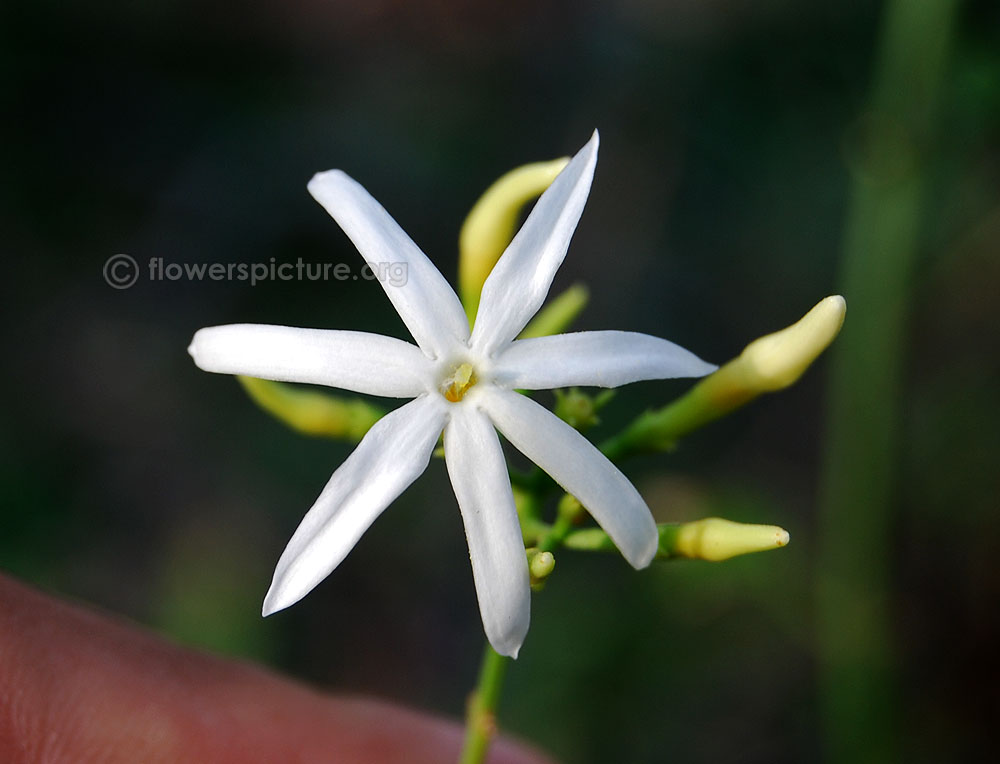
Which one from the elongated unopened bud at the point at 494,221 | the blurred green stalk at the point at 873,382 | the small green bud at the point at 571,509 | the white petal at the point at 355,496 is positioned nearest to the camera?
the white petal at the point at 355,496

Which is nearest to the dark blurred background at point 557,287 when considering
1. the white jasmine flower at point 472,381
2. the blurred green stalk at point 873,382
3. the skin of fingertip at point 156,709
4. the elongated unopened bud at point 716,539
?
the blurred green stalk at point 873,382

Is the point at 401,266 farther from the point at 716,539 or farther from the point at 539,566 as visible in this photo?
the point at 716,539

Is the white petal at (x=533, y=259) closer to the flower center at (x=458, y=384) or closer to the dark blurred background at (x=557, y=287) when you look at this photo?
the flower center at (x=458, y=384)

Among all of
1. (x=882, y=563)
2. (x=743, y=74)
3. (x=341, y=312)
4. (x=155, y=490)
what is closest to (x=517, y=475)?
(x=882, y=563)

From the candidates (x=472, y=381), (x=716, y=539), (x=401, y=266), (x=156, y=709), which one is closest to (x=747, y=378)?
(x=716, y=539)

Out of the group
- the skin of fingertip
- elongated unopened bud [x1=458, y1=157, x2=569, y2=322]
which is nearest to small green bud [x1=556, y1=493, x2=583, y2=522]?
elongated unopened bud [x1=458, y1=157, x2=569, y2=322]

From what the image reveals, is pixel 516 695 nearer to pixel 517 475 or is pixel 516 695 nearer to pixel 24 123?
pixel 517 475
